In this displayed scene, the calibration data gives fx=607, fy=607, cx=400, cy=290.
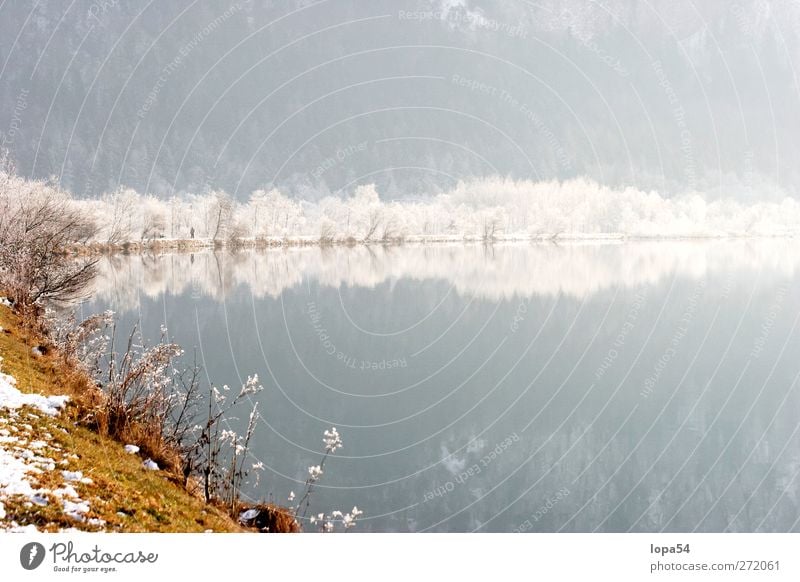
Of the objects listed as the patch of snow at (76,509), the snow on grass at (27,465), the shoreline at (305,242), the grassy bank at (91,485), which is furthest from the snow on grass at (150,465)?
the shoreline at (305,242)

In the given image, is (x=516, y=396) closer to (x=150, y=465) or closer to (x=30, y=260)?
(x=150, y=465)

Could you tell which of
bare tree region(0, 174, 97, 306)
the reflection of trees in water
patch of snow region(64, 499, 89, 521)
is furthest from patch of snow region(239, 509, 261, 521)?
the reflection of trees in water

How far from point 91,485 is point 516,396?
1842cm

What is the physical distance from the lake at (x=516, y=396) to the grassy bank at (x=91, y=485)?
3.56 m

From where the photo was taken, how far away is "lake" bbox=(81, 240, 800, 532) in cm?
1553

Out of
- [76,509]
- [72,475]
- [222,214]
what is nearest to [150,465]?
[72,475]

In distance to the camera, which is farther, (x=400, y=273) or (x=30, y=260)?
(x=400, y=273)

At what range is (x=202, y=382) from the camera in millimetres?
22156

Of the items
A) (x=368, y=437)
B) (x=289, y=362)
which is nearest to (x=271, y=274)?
(x=289, y=362)

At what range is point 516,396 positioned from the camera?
2408 cm

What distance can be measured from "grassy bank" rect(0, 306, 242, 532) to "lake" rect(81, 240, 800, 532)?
11.7 feet

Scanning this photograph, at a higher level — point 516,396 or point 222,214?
point 222,214
